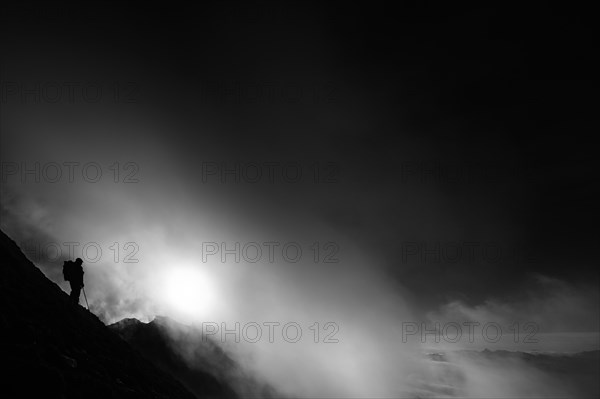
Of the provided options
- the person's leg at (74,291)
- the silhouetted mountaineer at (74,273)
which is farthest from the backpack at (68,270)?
the person's leg at (74,291)

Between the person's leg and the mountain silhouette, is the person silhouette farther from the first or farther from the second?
the mountain silhouette

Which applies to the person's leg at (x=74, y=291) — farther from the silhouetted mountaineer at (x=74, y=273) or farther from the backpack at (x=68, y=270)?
the backpack at (x=68, y=270)

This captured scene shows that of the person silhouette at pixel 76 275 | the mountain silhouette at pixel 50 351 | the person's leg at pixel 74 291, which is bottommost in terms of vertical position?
the mountain silhouette at pixel 50 351

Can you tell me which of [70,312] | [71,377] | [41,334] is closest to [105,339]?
[70,312]

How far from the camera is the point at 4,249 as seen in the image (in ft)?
103

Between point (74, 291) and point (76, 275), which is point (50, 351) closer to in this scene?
point (76, 275)

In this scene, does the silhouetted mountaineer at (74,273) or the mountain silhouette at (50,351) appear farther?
the silhouetted mountaineer at (74,273)

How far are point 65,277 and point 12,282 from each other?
5.16 m

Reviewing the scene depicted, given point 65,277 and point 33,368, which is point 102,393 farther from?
point 65,277

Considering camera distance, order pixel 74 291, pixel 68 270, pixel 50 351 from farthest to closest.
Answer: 1. pixel 74 291
2. pixel 68 270
3. pixel 50 351

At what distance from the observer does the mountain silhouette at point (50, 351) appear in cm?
1165

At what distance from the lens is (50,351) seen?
16266 millimetres

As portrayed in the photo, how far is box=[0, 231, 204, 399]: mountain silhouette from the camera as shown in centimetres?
1165

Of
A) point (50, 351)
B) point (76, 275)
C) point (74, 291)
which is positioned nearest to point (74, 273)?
point (76, 275)
